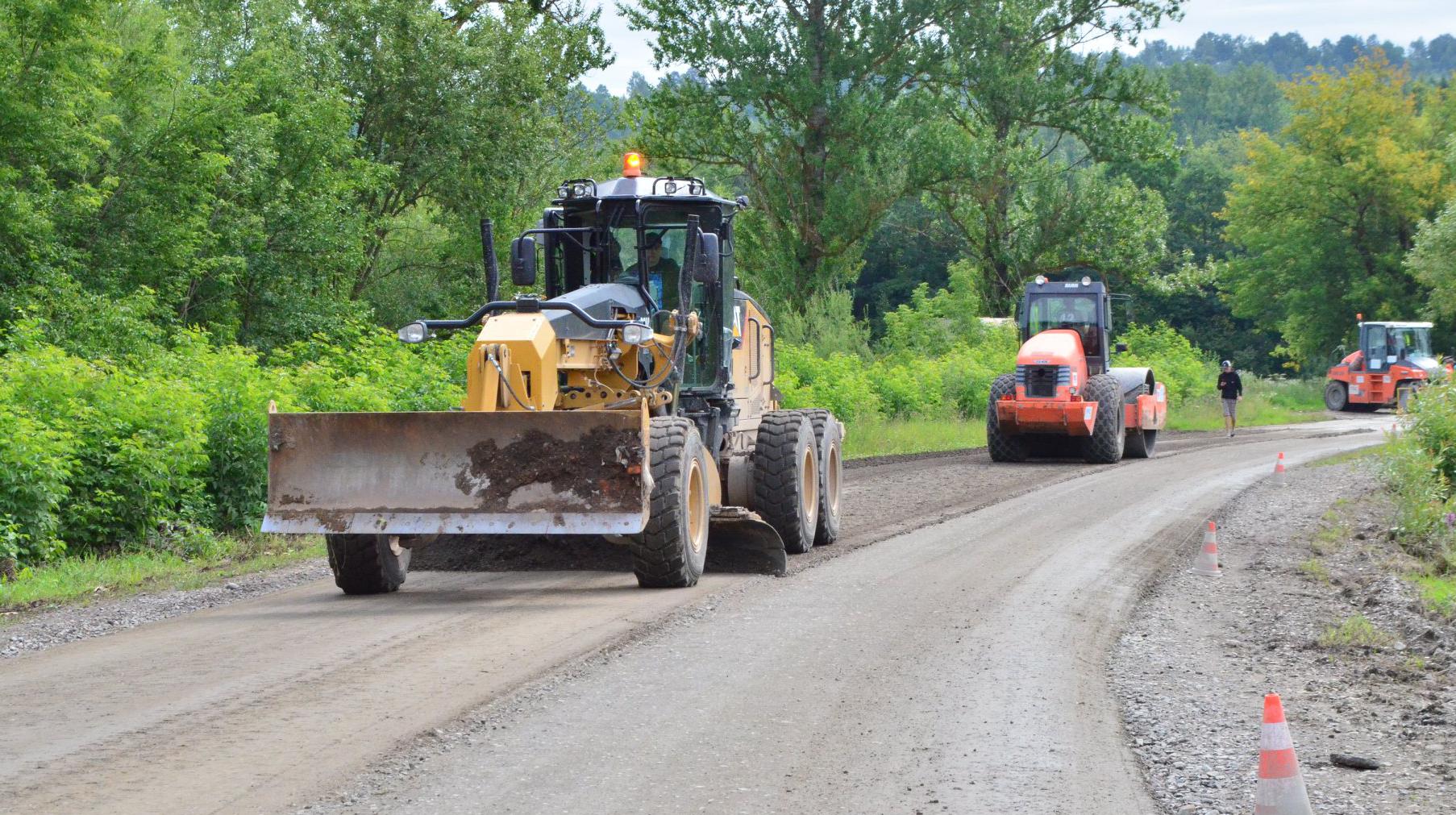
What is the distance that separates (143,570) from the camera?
12.3 m

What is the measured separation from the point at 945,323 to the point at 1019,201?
6197 millimetres

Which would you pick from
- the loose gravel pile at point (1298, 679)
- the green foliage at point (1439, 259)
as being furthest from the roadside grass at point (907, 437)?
the green foliage at point (1439, 259)

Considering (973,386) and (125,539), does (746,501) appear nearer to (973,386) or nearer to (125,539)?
(125,539)

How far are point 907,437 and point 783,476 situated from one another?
16.7 m

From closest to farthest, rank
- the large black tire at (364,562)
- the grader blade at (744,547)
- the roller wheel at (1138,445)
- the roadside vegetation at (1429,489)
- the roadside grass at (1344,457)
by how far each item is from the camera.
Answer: the large black tire at (364,562) < the grader blade at (744,547) < the roadside vegetation at (1429,489) < the roadside grass at (1344,457) < the roller wheel at (1138,445)

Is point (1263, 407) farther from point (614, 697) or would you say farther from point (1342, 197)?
point (614, 697)

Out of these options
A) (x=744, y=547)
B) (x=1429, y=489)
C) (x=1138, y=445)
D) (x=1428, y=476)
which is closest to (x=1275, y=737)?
(x=744, y=547)

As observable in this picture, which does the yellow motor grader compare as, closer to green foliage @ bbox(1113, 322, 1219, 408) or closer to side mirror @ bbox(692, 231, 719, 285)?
side mirror @ bbox(692, 231, 719, 285)

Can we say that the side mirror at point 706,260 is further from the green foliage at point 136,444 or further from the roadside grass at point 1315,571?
the roadside grass at point 1315,571

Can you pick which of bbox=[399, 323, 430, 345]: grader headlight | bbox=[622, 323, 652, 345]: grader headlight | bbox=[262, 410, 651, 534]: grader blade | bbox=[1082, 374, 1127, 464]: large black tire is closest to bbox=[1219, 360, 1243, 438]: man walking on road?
bbox=[1082, 374, 1127, 464]: large black tire

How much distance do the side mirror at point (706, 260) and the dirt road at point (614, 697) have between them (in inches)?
95.3

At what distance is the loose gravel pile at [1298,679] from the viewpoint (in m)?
6.19

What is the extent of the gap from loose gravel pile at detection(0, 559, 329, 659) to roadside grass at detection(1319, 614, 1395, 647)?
7848 millimetres

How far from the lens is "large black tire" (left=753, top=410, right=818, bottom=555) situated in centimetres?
1275
